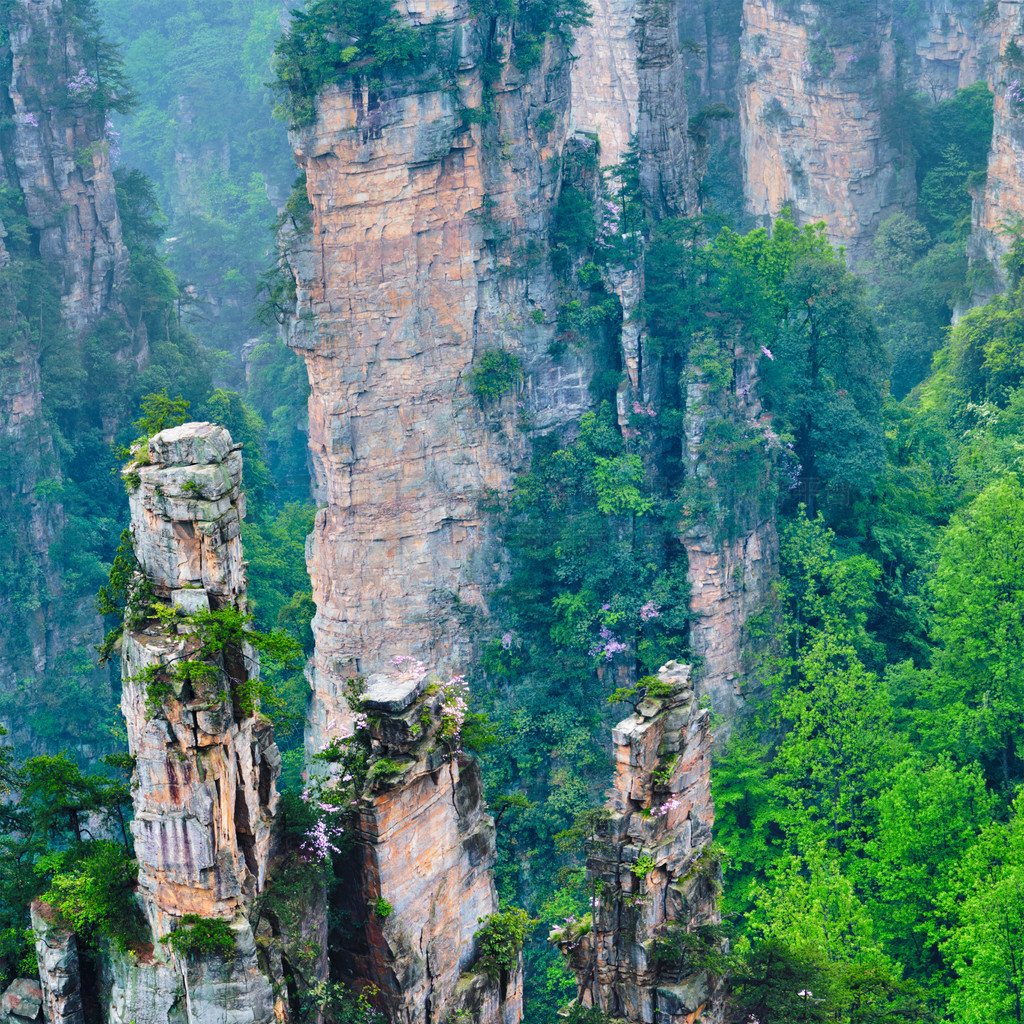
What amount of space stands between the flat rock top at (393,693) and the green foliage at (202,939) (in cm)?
430

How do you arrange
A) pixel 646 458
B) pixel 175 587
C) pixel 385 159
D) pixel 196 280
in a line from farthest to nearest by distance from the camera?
pixel 196 280
pixel 646 458
pixel 385 159
pixel 175 587

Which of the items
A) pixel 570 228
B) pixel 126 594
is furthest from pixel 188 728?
pixel 570 228

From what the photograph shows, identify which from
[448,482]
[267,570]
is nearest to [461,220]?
[448,482]

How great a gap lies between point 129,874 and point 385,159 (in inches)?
973

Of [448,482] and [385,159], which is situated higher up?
[385,159]

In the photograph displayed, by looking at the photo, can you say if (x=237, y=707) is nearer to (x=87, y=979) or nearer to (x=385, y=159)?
(x=87, y=979)

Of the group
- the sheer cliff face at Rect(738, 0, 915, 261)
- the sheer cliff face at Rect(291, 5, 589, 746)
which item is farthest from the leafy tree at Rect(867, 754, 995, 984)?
the sheer cliff face at Rect(738, 0, 915, 261)

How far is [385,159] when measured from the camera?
43656mm

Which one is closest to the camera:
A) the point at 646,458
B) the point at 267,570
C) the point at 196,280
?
the point at 646,458

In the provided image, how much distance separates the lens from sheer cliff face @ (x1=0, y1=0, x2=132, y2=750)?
52719mm

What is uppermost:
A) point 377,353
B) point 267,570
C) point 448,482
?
point 377,353

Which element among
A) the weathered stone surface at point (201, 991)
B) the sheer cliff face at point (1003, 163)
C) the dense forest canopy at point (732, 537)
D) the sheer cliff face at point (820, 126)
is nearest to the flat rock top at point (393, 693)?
the dense forest canopy at point (732, 537)

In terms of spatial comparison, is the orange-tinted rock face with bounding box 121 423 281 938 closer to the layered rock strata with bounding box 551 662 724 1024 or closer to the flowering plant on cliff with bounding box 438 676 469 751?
the flowering plant on cliff with bounding box 438 676 469 751

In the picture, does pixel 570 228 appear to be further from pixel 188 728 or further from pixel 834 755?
pixel 188 728
